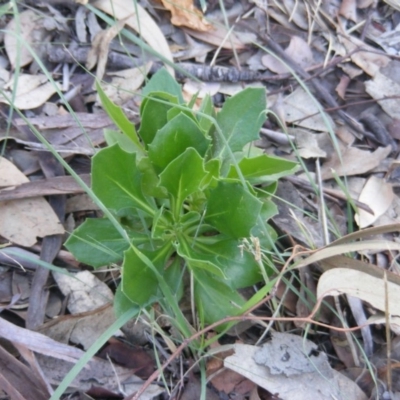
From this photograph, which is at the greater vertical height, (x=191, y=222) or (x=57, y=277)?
(x=191, y=222)

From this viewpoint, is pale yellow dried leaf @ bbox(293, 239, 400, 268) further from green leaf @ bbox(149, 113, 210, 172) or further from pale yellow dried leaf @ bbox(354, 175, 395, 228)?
green leaf @ bbox(149, 113, 210, 172)

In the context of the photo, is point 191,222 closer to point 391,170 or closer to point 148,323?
point 148,323

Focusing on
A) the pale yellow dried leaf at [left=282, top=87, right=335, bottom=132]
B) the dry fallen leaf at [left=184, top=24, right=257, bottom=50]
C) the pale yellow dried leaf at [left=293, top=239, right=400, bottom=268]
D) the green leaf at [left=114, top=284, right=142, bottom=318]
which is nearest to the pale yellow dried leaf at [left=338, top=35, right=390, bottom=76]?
the pale yellow dried leaf at [left=282, top=87, right=335, bottom=132]

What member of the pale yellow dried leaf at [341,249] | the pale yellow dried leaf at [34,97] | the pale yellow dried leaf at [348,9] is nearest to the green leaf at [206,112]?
the pale yellow dried leaf at [341,249]

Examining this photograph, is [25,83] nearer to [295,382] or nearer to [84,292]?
[84,292]

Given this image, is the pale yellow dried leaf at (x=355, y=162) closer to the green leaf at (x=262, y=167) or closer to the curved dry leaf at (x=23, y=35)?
the green leaf at (x=262, y=167)

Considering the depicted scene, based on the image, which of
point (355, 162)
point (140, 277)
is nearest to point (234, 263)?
point (140, 277)

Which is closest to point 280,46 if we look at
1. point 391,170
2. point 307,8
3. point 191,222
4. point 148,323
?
point 307,8
